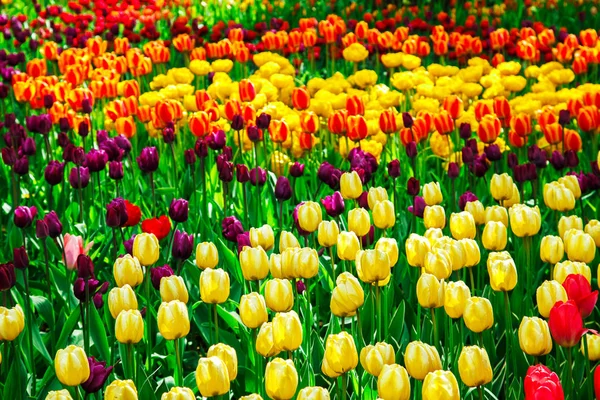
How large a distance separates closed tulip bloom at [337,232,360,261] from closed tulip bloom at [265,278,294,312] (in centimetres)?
36

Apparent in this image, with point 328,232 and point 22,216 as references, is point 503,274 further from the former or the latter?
point 22,216

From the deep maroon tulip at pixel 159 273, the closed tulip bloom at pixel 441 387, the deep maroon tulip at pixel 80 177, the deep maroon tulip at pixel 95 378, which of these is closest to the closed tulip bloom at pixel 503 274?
the closed tulip bloom at pixel 441 387

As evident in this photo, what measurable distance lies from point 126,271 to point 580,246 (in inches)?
49.7

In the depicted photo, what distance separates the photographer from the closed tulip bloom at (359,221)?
2.84 m

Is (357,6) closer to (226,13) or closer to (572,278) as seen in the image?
(226,13)

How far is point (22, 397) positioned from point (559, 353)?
4.97 ft

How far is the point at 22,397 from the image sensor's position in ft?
8.33

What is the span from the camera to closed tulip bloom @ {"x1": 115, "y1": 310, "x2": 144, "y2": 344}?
2.22 meters

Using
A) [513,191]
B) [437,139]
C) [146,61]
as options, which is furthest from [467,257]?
[146,61]

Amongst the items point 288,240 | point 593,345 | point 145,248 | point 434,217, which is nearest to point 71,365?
point 145,248

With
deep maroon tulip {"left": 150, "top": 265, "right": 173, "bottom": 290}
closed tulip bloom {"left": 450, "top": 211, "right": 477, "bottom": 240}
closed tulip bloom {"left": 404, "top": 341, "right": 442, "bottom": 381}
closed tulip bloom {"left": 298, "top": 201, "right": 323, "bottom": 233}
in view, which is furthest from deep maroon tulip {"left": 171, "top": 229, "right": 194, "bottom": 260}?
closed tulip bloom {"left": 404, "top": 341, "right": 442, "bottom": 381}

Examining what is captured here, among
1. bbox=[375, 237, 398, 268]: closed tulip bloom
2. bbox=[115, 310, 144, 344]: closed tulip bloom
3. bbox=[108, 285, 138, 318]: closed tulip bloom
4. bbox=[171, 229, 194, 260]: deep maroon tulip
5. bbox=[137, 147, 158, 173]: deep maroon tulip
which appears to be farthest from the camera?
bbox=[137, 147, 158, 173]: deep maroon tulip

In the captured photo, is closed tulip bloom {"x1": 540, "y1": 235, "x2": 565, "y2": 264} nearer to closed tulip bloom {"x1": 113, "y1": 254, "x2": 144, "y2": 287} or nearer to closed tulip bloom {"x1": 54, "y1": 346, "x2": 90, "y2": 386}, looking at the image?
closed tulip bloom {"x1": 113, "y1": 254, "x2": 144, "y2": 287}

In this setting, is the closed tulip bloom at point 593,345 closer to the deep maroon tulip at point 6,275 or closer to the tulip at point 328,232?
the tulip at point 328,232
